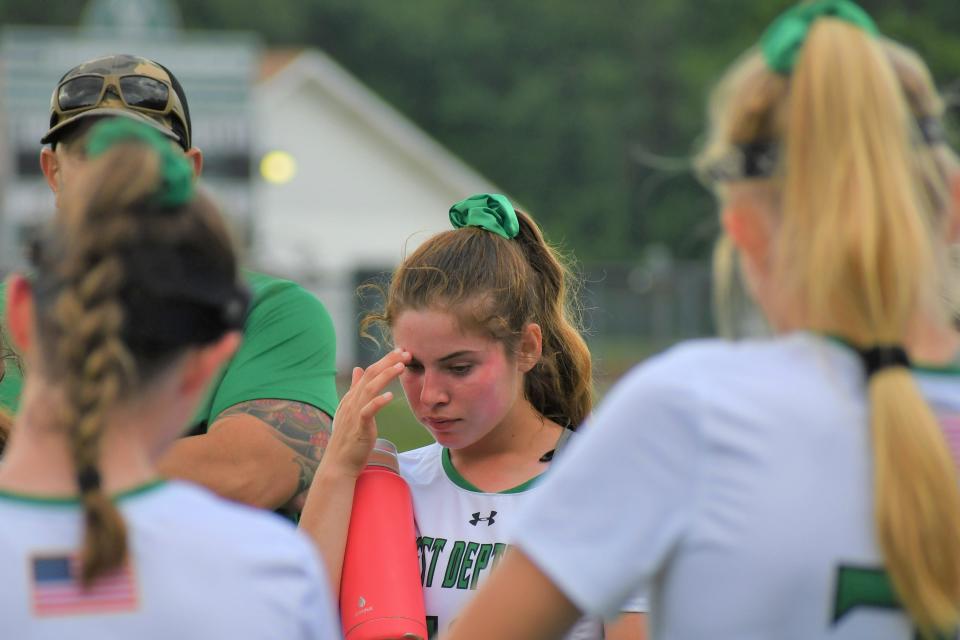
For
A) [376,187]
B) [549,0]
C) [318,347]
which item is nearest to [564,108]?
[549,0]

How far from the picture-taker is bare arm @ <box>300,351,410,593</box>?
10.4 feet

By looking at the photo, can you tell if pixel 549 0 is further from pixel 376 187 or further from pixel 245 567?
pixel 245 567

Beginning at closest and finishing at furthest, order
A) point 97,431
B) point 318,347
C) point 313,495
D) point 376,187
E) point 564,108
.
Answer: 1. point 97,431
2. point 313,495
3. point 318,347
4. point 376,187
5. point 564,108

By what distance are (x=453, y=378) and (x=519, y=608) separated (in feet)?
5.26

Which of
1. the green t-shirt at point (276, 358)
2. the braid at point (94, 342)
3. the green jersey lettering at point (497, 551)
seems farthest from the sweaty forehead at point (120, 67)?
the braid at point (94, 342)

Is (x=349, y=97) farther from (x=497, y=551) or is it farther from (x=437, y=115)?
(x=497, y=551)

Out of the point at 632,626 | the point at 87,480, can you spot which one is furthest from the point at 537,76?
the point at 87,480

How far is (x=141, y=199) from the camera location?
1.83 meters

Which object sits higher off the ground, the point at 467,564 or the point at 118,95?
the point at 118,95

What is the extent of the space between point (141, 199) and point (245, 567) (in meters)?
0.50

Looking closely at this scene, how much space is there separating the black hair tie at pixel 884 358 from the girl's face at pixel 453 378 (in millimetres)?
1672

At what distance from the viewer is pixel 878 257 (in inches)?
72.2

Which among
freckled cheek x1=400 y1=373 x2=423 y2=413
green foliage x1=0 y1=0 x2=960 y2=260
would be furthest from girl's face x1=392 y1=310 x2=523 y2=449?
green foliage x1=0 y1=0 x2=960 y2=260

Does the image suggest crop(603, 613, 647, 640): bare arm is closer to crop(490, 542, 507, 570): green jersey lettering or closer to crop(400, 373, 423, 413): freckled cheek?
crop(490, 542, 507, 570): green jersey lettering
